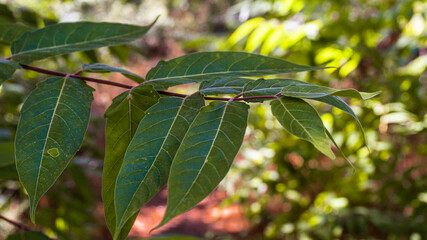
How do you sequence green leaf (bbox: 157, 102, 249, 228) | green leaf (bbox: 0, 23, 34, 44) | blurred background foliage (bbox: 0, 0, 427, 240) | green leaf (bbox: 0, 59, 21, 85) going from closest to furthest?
green leaf (bbox: 157, 102, 249, 228) → green leaf (bbox: 0, 59, 21, 85) → green leaf (bbox: 0, 23, 34, 44) → blurred background foliage (bbox: 0, 0, 427, 240)

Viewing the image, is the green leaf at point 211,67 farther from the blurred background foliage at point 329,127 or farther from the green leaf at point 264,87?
the blurred background foliage at point 329,127

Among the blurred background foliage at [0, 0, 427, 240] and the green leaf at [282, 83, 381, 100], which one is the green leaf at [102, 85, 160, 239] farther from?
the blurred background foliage at [0, 0, 427, 240]

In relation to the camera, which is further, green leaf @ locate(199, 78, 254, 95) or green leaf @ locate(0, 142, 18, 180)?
green leaf @ locate(0, 142, 18, 180)

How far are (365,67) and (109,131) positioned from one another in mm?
1843

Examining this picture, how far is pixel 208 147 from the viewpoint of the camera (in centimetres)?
32

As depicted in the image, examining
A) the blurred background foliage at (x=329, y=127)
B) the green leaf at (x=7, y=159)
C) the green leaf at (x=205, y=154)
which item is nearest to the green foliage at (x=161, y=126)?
the green leaf at (x=205, y=154)

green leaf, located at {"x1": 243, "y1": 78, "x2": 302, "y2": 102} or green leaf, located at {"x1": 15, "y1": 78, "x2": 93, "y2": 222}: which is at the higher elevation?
green leaf, located at {"x1": 15, "y1": 78, "x2": 93, "y2": 222}

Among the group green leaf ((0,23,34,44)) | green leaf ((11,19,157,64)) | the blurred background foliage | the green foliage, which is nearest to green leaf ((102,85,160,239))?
the green foliage

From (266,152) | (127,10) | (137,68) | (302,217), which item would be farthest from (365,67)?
(127,10)

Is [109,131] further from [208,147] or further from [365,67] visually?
[365,67]

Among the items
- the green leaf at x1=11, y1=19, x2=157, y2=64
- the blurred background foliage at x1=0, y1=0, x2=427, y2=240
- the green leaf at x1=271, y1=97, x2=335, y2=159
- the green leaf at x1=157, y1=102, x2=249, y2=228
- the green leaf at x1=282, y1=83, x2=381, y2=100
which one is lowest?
the blurred background foliage at x1=0, y1=0, x2=427, y2=240

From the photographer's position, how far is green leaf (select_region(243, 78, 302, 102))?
381 mm

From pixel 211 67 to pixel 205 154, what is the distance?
14cm

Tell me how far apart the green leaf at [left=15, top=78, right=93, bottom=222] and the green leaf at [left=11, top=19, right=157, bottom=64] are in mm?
67
